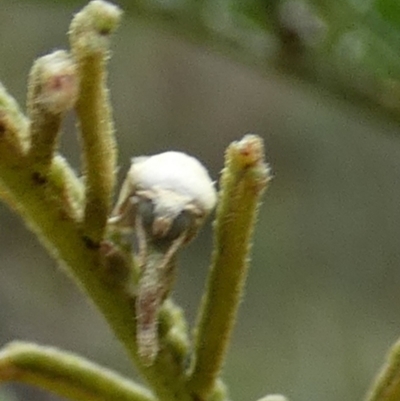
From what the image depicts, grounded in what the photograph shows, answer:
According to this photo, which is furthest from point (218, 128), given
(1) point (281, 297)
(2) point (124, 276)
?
(2) point (124, 276)

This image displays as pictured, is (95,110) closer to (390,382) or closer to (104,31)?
(104,31)

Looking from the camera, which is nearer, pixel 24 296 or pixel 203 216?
pixel 203 216

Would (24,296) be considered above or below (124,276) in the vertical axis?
below

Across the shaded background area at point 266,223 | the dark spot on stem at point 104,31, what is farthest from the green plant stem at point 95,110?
the shaded background area at point 266,223

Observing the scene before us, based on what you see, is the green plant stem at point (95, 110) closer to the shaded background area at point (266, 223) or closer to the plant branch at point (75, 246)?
the plant branch at point (75, 246)

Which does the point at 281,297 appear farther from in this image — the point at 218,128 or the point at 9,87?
the point at 9,87

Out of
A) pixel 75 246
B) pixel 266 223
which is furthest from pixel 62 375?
pixel 266 223
